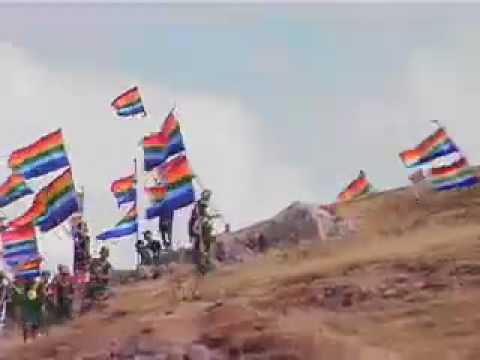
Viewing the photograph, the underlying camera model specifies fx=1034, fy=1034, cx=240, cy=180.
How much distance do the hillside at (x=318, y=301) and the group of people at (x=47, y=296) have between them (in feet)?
0.45

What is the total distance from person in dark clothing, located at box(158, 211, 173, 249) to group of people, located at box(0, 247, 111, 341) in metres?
0.34

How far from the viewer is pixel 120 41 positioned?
582 centimetres

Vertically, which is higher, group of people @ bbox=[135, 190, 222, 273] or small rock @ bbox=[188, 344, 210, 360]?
group of people @ bbox=[135, 190, 222, 273]

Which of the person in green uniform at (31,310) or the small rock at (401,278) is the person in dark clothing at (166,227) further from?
the small rock at (401,278)

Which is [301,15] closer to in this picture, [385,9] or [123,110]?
[385,9]

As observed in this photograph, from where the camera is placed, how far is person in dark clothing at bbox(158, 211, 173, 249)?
19.5 feet

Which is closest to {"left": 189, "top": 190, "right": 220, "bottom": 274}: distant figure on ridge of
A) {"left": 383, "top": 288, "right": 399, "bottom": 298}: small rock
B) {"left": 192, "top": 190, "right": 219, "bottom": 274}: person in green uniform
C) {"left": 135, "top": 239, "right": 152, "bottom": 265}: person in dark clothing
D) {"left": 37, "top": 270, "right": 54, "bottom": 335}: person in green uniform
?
{"left": 192, "top": 190, "right": 219, "bottom": 274}: person in green uniform

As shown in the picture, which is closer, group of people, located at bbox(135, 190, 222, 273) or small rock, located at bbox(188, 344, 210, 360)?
small rock, located at bbox(188, 344, 210, 360)

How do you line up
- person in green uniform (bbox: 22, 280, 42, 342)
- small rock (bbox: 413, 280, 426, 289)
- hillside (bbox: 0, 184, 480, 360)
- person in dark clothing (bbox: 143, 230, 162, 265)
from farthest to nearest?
person in dark clothing (bbox: 143, 230, 162, 265)
person in green uniform (bbox: 22, 280, 42, 342)
small rock (bbox: 413, 280, 426, 289)
hillside (bbox: 0, 184, 480, 360)

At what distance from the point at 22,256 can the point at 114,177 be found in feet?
2.28

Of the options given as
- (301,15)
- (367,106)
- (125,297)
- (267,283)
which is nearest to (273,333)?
(267,283)

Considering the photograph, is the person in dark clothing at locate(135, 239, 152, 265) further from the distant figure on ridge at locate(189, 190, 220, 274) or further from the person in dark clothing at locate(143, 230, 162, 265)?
the distant figure on ridge at locate(189, 190, 220, 274)

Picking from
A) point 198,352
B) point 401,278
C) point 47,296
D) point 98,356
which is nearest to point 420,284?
point 401,278

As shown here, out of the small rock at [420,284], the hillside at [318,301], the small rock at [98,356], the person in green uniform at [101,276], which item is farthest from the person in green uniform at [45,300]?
the small rock at [420,284]
